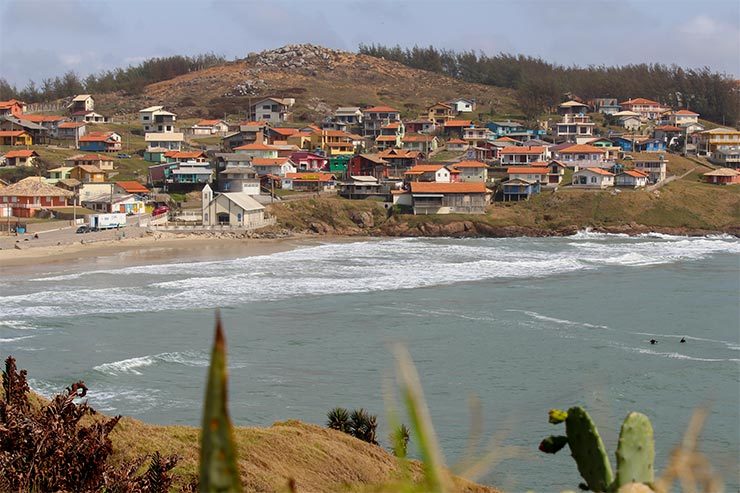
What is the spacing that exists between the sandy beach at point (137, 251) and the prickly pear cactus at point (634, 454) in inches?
1586

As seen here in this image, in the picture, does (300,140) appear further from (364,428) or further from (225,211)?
(364,428)

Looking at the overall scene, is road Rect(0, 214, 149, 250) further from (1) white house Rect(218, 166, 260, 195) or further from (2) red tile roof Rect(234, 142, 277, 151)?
(2) red tile roof Rect(234, 142, 277, 151)

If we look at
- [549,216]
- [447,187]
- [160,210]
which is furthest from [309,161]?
[549,216]

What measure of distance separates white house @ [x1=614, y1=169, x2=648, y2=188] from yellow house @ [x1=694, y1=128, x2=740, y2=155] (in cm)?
1828

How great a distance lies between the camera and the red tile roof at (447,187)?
6719 cm

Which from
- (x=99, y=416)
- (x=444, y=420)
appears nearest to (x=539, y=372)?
(x=444, y=420)

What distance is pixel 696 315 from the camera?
32.4 meters

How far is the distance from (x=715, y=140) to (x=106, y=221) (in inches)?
2305

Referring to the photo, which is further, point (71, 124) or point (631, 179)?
point (71, 124)

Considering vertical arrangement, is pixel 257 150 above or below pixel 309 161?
above

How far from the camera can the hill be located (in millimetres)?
110938

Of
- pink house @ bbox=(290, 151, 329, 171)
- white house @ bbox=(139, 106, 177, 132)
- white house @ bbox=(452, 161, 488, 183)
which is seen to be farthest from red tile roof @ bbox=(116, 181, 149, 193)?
white house @ bbox=(139, 106, 177, 132)

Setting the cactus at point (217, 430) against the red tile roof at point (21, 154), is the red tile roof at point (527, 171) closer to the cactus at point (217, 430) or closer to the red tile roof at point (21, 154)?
the red tile roof at point (21, 154)

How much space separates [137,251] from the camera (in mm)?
49688
